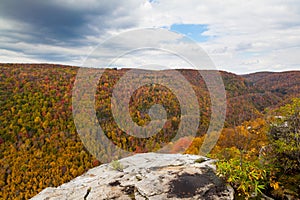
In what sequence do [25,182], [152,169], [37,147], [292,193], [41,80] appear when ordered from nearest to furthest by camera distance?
[292,193] < [152,169] < [25,182] < [37,147] < [41,80]

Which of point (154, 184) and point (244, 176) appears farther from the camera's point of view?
point (154, 184)

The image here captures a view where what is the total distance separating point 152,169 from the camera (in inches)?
259

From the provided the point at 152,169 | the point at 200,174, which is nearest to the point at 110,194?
the point at 152,169

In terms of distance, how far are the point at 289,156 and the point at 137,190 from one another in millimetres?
4265

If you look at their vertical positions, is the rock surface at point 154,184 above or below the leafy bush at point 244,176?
below

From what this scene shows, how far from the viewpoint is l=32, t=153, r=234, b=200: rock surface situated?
503 cm

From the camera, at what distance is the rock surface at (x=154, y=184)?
5.03 meters

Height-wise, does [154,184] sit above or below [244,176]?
below

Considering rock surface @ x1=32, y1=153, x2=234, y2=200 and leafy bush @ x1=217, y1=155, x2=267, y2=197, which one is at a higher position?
leafy bush @ x1=217, y1=155, x2=267, y2=197

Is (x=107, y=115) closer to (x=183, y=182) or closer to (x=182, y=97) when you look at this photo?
(x=182, y=97)

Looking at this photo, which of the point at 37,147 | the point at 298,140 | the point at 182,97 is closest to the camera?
the point at 298,140

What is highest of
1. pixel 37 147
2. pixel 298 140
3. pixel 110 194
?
pixel 298 140

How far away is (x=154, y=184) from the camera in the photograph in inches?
215

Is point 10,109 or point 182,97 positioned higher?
point 182,97
